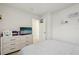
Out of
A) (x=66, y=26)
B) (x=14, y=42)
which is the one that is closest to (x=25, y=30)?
(x=14, y=42)

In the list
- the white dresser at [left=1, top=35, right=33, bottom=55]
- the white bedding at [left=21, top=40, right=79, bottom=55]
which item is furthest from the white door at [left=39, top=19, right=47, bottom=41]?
the white dresser at [left=1, top=35, right=33, bottom=55]

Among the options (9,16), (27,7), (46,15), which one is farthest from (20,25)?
(46,15)

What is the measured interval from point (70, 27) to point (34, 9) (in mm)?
783

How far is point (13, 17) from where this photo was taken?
1.45m

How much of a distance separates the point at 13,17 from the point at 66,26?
1.05 meters

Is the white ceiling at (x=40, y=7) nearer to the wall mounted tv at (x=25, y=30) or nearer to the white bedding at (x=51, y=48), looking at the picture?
the wall mounted tv at (x=25, y=30)

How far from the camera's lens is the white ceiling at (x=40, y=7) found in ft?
4.43

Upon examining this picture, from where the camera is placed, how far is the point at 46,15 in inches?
62.4

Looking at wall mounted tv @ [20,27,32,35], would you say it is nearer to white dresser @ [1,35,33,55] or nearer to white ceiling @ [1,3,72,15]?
white dresser @ [1,35,33,55]

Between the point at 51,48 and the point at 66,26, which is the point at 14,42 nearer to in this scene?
the point at 51,48

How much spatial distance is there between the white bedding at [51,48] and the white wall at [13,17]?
0.48 meters

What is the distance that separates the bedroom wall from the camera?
1418mm

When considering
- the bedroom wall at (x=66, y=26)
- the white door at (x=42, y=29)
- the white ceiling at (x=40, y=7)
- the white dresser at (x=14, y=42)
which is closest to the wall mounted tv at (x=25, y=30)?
the white dresser at (x=14, y=42)

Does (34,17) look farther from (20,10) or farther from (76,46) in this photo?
(76,46)
